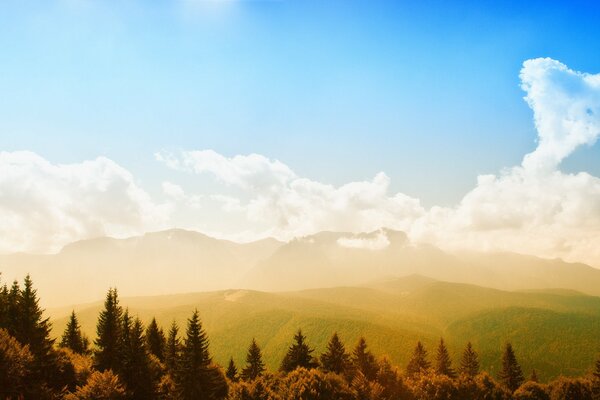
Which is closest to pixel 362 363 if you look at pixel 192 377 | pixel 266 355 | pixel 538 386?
pixel 538 386

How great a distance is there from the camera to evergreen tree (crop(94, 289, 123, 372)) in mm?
46688

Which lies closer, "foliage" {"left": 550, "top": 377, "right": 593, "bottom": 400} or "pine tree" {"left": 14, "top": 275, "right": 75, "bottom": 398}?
"pine tree" {"left": 14, "top": 275, "right": 75, "bottom": 398}

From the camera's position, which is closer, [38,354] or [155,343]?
[38,354]

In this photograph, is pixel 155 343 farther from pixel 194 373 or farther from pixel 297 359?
pixel 194 373

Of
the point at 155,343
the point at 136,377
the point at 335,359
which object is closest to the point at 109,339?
the point at 136,377

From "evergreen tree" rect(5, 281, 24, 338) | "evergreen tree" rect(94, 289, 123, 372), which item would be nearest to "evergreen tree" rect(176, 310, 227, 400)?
"evergreen tree" rect(94, 289, 123, 372)

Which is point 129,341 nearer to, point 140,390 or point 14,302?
point 140,390

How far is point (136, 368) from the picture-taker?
42.9 m

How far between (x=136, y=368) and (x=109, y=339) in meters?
7.62

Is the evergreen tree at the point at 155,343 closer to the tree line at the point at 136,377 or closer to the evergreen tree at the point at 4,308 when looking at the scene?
the tree line at the point at 136,377

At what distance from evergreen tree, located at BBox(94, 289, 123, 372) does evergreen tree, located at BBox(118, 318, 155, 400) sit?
2642 millimetres

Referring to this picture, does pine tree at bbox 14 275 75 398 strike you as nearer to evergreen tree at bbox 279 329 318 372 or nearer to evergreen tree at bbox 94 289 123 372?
evergreen tree at bbox 94 289 123 372

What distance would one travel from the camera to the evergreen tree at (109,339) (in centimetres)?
4669

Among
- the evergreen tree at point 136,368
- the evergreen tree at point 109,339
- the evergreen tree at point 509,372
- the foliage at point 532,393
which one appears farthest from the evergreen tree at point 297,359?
the evergreen tree at point 509,372
